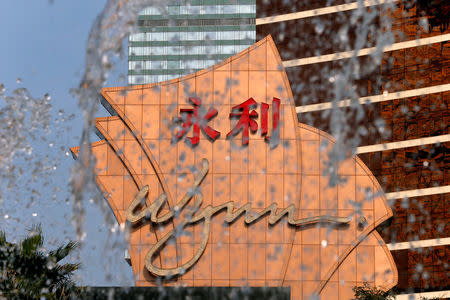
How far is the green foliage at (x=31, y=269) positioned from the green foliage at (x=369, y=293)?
13.9 metres

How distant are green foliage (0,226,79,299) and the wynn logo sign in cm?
1501

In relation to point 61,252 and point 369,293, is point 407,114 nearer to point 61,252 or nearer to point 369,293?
point 369,293

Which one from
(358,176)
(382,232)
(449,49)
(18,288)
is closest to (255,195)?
(358,176)

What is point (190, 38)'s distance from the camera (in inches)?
3371

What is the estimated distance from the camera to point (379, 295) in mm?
28734

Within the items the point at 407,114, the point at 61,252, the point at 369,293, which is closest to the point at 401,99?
the point at 407,114

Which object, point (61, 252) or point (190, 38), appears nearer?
point (61, 252)

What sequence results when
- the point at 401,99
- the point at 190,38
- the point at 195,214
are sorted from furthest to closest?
the point at 190,38 → the point at 401,99 → the point at 195,214

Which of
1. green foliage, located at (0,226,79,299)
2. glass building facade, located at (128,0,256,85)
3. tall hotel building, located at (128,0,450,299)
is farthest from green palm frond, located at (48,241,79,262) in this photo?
glass building facade, located at (128,0,256,85)

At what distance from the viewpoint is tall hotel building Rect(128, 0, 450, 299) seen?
3784 cm

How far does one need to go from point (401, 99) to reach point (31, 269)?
25.6 meters

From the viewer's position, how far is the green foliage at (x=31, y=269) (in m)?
16.0

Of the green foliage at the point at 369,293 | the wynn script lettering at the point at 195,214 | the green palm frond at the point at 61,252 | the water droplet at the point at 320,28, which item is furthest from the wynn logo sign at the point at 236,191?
the green palm frond at the point at 61,252

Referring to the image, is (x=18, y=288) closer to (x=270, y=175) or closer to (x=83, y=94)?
(x=83, y=94)
